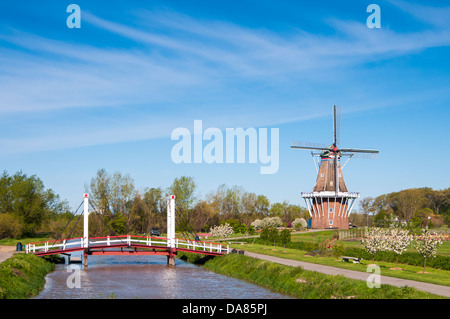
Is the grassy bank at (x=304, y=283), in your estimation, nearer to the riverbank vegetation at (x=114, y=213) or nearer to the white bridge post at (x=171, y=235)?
the white bridge post at (x=171, y=235)

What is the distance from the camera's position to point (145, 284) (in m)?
32.2

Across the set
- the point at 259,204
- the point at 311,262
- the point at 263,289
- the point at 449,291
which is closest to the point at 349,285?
the point at 449,291

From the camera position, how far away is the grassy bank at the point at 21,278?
2544 centimetres

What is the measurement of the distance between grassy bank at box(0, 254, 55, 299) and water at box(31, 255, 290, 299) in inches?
27.6

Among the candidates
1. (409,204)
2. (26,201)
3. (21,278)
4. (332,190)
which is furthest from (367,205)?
(21,278)

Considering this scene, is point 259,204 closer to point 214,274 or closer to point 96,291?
point 214,274

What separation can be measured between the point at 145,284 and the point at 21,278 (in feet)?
25.3

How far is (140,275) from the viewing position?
3725cm

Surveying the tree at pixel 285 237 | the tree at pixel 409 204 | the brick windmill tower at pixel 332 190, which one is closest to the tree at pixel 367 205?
the tree at pixel 409 204

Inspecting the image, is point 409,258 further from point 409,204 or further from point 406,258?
point 409,204

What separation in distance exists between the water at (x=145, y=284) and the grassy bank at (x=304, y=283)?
2.83 feet
